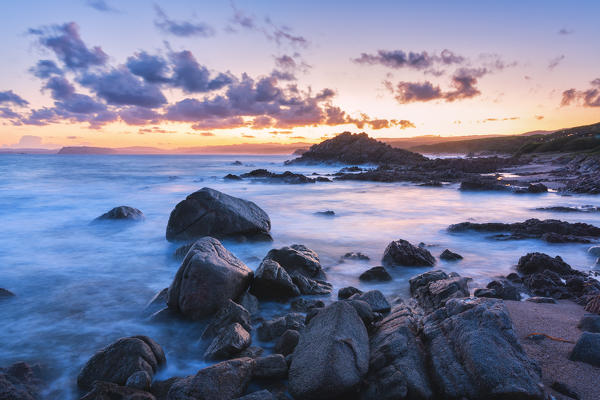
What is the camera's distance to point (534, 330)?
12.6ft

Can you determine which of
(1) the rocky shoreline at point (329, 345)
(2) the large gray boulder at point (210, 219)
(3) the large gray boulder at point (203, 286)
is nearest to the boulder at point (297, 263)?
(1) the rocky shoreline at point (329, 345)

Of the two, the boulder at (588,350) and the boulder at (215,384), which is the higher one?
the boulder at (588,350)

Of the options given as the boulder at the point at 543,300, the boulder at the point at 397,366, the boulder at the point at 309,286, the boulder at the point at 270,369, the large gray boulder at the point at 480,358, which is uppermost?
the large gray boulder at the point at 480,358

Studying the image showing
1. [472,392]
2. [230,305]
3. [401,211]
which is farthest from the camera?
[401,211]

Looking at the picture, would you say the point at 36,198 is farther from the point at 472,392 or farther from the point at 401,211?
the point at 472,392

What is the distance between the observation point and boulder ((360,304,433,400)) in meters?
2.70

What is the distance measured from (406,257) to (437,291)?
233 centimetres

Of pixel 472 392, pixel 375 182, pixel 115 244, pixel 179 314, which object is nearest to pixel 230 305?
pixel 179 314

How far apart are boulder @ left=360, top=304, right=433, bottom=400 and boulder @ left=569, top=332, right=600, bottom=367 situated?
1382mm

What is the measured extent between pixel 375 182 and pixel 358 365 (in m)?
25.8

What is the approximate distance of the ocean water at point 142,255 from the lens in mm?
4398

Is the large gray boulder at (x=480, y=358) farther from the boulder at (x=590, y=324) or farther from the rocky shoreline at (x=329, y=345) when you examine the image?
the boulder at (x=590, y=324)

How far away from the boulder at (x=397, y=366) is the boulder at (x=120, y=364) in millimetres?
2108

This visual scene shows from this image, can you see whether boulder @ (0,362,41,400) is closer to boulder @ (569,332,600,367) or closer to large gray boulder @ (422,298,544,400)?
large gray boulder @ (422,298,544,400)
